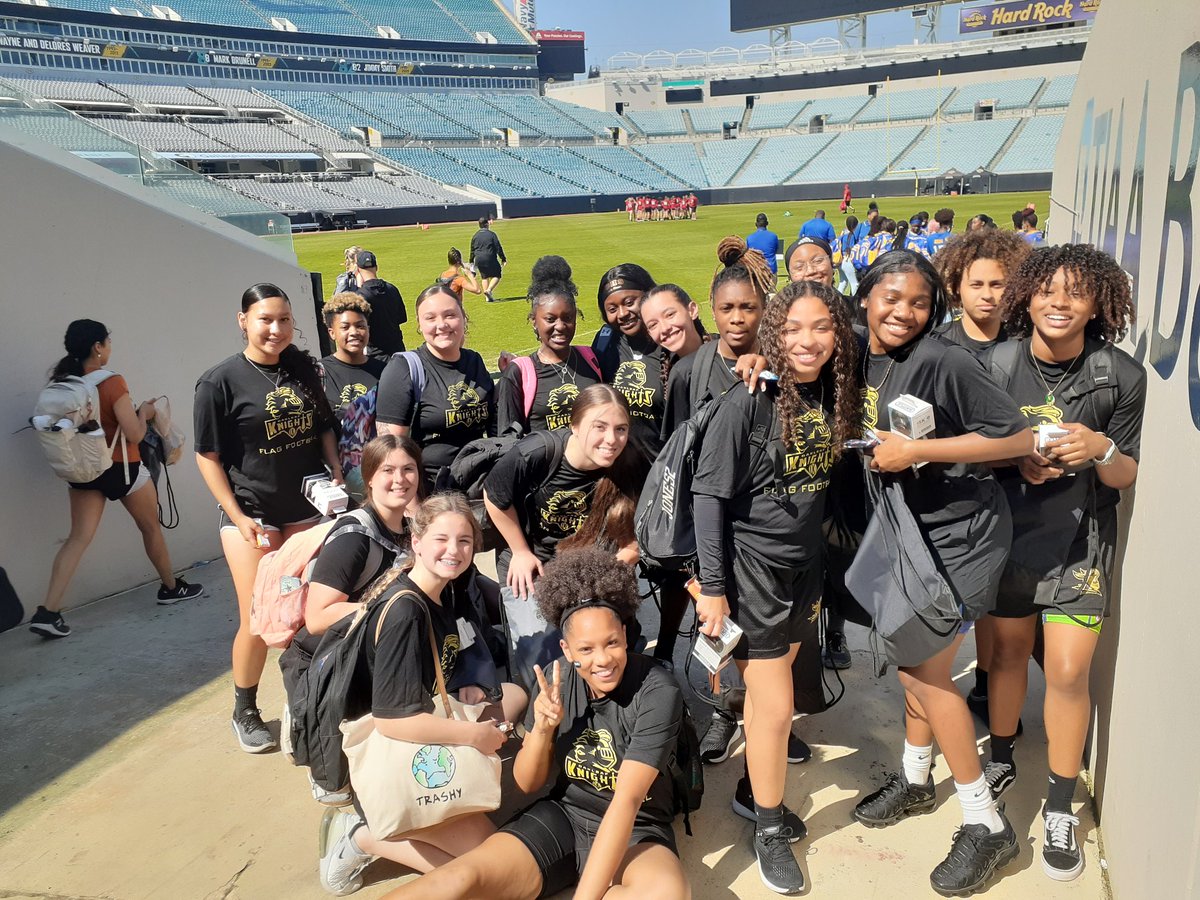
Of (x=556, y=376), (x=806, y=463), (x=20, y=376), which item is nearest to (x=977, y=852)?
(x=806, y=463)

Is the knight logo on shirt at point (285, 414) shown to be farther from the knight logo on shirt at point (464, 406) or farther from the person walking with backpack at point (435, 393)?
the knight logo on shirt at point (464, 406)

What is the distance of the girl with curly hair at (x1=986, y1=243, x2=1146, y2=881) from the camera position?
9.24 ft

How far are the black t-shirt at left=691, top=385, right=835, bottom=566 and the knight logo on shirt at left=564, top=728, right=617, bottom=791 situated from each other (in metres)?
0.80

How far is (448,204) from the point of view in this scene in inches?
1748

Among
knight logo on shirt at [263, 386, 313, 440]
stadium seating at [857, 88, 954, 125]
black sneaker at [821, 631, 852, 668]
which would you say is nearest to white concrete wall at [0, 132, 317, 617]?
knight logo on shirt at [263, 386, 313, 440]

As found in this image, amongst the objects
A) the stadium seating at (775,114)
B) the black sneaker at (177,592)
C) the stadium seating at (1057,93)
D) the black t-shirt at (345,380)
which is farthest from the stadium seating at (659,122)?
the black sneaker at (177,592)

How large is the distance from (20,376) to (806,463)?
4.55 m

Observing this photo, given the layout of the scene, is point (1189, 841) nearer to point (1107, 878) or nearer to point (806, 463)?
point (1107, 878)

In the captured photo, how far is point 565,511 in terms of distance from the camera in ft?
11.7

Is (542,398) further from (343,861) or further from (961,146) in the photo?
(961,146)

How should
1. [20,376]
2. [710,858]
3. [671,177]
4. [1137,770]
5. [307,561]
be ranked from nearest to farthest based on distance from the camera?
[1137,770]
[710,858]
[307,561]
[20,376]
[671,177]

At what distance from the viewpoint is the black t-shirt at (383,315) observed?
293 inches

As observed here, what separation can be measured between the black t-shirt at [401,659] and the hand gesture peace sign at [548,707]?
1.19 feet

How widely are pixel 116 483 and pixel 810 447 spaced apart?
4189mm
